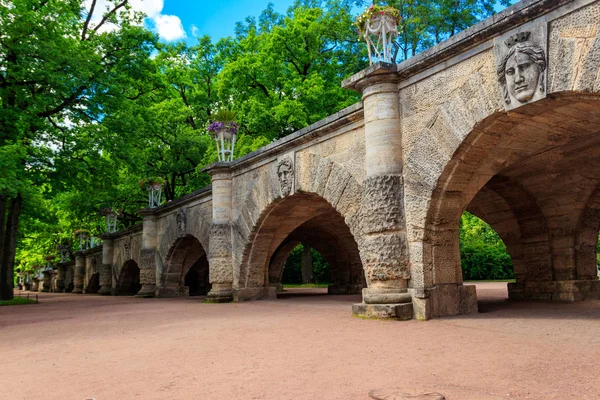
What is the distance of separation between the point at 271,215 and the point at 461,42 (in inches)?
240

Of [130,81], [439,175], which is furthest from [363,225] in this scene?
[130,81]

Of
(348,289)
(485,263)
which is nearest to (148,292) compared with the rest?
(348,289)

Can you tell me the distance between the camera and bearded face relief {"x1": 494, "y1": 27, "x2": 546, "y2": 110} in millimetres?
5355

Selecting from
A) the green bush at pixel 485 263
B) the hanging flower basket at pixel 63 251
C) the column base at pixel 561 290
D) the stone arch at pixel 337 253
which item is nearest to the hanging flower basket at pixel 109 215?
the stone arch at pixel 337 253

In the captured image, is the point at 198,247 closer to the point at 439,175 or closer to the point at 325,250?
the point at 325,250

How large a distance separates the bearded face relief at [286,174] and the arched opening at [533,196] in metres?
3.74

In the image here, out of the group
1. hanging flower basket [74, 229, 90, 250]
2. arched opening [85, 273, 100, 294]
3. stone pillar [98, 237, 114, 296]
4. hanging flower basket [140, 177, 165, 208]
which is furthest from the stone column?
hanging flower basket [74, 229, 90, 250]

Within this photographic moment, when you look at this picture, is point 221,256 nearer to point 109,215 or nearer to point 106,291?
point 109,215

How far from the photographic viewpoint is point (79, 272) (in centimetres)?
2930

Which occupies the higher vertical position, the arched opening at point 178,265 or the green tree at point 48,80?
the green tree at point 48,80

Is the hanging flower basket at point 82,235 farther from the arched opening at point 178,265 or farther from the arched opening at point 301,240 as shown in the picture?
the arched opening at point 301,240

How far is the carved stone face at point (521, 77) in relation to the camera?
5398 mm

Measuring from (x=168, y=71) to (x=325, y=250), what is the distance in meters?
13.3

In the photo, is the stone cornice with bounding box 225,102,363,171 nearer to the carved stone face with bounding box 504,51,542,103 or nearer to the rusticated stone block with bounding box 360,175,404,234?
the rusticated stone block with bounding box 360,175,404,234
